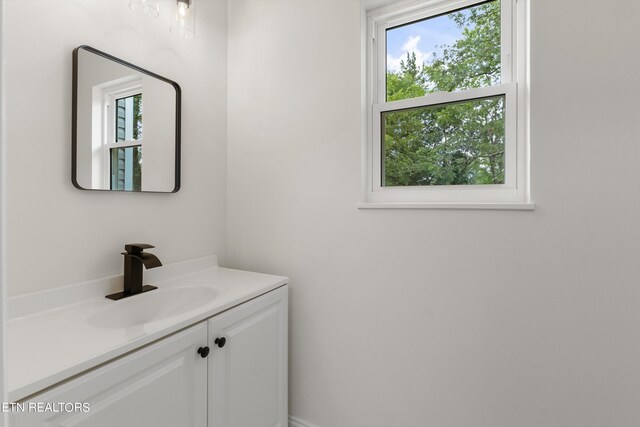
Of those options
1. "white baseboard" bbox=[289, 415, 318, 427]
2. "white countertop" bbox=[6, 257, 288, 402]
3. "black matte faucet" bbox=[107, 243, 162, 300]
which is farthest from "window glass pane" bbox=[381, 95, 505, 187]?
"white baseboard" bbox=[289, 415, 318, 427]

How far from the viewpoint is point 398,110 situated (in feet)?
4.62

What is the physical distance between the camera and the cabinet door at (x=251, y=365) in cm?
108

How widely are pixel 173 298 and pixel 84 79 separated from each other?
0.92 m

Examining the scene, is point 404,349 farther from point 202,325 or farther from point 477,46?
point 477,46

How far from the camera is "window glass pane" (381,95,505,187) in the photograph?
1.23m

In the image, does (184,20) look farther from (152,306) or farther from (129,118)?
(152,306)

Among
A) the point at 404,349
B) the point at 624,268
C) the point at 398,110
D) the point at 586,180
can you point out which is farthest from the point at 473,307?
the point at 398,110

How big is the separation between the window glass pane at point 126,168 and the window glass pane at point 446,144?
3.60 ft

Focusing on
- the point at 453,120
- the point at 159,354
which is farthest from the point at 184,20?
the point at 159,354

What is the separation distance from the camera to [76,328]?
0.90 m

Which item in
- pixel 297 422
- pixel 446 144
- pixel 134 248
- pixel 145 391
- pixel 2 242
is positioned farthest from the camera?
pixel 297 422

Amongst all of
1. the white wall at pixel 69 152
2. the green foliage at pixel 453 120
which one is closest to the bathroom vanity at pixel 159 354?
the white wall at pixel 69 152

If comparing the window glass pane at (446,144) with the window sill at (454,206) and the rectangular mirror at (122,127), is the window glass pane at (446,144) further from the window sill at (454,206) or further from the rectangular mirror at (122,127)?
the rectangular mirror at (122,127)

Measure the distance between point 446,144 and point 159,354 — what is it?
131cm
